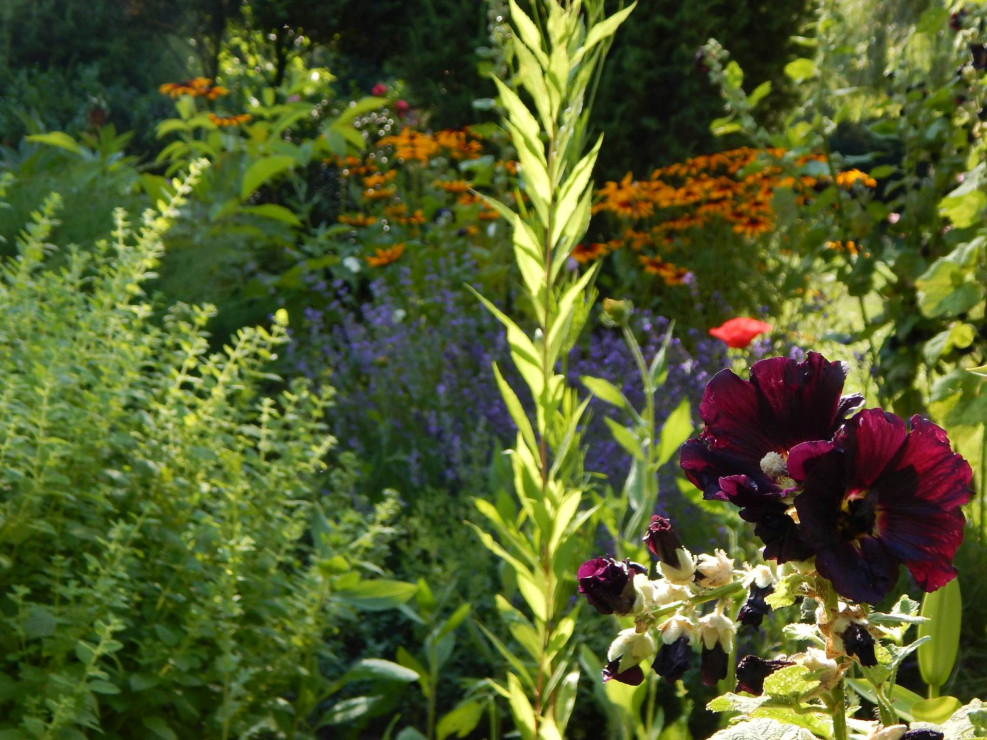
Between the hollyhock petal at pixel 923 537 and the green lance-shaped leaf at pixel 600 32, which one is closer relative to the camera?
the hollyhock petal at pixel 923 537

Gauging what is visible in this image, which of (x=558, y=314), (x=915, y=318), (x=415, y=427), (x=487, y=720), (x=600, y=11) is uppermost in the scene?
(x=600, y=11)

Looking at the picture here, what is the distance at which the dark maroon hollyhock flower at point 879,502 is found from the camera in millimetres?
657

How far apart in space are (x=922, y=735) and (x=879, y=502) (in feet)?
0.51

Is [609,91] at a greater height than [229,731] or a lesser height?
greater

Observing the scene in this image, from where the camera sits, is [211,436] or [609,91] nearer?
[211,436]

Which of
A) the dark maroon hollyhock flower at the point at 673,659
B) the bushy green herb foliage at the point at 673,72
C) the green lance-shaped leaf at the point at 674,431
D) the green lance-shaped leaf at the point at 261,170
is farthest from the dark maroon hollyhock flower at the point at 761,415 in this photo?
the bushy green herb foliage at the point at 673,72

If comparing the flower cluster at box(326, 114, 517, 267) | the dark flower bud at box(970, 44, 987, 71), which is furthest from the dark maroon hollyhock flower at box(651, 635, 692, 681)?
the flower cluster at box(326, 114, 517, 267)

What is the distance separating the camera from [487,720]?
8.29 ft

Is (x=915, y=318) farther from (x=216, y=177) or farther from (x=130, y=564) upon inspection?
(x=216, y=177)

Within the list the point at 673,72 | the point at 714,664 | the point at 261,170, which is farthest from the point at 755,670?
the point at 673,72

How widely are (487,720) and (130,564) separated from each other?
43.0 inches

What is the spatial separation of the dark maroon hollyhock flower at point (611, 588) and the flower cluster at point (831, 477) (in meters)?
0.09

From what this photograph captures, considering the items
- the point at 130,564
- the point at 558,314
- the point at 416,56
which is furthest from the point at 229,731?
the point at 416,56

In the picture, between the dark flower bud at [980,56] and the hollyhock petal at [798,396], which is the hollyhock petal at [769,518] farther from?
the dark flower bud at [980,56]
